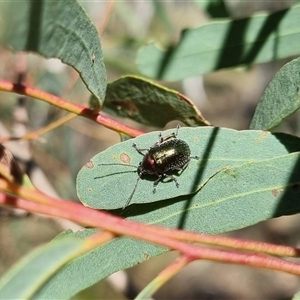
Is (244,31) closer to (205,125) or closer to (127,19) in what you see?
(205,125)

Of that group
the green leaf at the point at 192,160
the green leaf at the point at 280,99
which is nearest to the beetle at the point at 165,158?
the green leaf at the point at 192,160

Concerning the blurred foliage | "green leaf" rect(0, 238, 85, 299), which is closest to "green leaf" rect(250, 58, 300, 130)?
the blurred foliage

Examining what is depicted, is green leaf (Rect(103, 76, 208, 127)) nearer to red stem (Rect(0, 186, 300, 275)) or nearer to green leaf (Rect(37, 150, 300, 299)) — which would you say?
green leaf (Rect(37, 150, 300, 299))

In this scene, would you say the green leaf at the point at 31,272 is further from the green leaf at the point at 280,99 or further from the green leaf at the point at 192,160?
the green leaf at the point at 280,99

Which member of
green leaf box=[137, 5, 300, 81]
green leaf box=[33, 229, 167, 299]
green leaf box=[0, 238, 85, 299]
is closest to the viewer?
green leaf box=[0, 238, 85, 299]

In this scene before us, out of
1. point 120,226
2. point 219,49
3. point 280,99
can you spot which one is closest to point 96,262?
point 120,226
